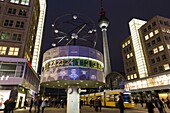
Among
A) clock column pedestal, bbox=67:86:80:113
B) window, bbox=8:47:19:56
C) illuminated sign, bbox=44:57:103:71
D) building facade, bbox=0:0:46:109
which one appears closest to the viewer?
illuminated sign, bbox=44:57:103:71

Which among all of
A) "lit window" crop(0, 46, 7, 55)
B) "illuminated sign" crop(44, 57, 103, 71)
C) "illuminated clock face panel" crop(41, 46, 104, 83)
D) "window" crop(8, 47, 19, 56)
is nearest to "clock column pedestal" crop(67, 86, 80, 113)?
"illuminated clock face panel" crop(41, 46, 104, 83)

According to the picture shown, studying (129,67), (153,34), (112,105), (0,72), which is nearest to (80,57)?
(112,105)

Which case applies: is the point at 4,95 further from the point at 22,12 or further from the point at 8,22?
the point at 22,12

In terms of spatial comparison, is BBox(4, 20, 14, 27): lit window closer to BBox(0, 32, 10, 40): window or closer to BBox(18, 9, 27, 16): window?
BBox(0, 32, 10, 40): window

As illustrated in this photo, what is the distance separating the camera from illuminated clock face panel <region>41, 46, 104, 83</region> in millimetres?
20984

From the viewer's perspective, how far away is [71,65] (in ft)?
70.4

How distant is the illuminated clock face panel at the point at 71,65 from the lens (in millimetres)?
20984

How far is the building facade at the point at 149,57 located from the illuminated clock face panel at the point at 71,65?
28896mm

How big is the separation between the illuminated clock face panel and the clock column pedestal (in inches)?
180

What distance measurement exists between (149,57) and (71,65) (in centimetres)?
3852

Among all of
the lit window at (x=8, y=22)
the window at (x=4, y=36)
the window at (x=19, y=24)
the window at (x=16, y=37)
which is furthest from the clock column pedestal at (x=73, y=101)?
the lit window at (x=8, y=22)

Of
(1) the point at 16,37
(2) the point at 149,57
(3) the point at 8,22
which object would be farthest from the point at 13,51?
(2) the point at 149,57

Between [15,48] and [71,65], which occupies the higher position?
[15,48]

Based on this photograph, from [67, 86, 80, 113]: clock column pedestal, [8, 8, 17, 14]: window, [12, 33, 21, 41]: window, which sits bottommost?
[67, 86, 80, 113]: clock column pedestal
